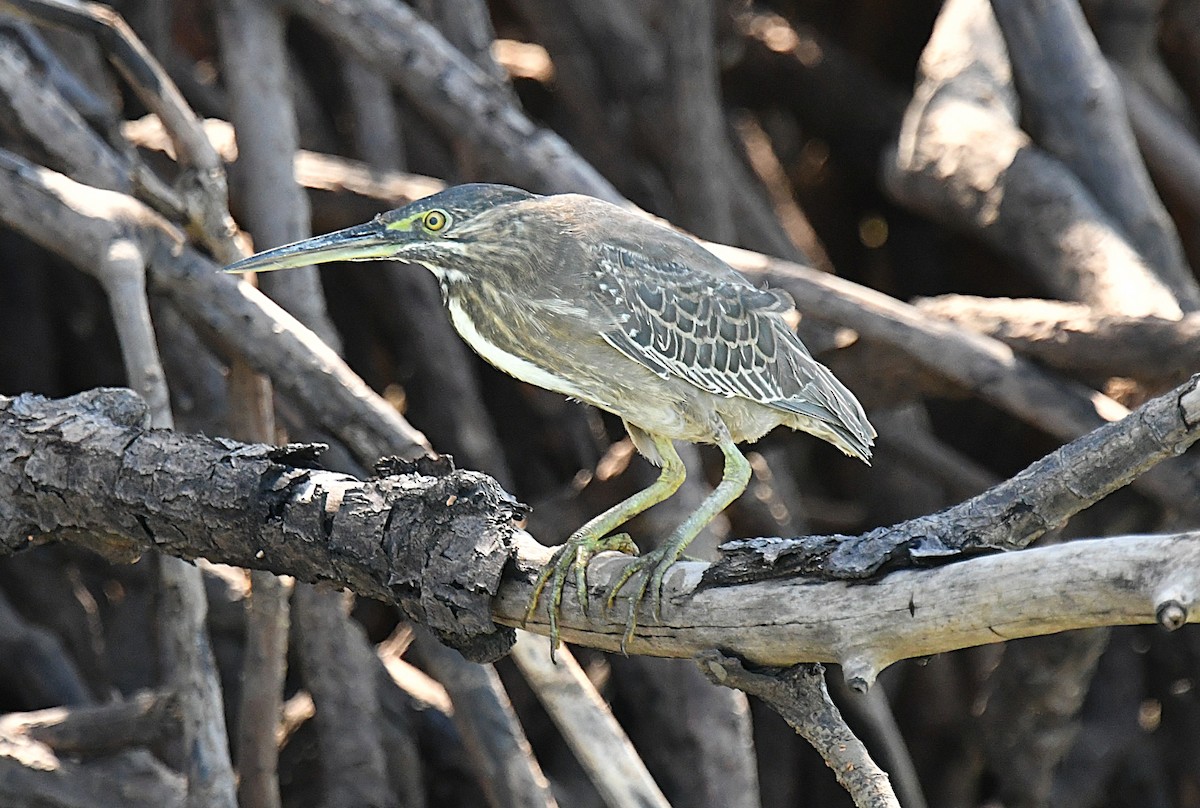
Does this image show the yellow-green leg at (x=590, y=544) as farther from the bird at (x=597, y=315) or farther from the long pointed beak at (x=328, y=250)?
the long pointed beak at (x=328, y=250)

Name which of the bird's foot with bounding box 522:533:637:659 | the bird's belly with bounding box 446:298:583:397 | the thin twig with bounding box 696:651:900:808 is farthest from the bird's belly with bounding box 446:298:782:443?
the thin twig with bounding box 696:651:900:808

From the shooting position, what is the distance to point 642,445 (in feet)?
8.19

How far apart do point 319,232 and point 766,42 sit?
6.43 feet

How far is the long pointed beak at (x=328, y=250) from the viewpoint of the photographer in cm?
205

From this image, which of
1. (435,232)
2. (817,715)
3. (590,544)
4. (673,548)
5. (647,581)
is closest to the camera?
(817,715)

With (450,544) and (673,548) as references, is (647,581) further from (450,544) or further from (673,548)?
(450,544)

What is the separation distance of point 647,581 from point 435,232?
68 cm

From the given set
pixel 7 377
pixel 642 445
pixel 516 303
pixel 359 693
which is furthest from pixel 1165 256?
pixel 7 377

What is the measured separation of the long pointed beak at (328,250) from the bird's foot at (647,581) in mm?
615

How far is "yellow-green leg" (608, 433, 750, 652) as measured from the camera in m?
1.84

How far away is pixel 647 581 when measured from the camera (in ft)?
6.10

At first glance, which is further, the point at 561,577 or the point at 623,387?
the point at 623,387

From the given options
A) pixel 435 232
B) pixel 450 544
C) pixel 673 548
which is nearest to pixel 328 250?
pixel 435 232

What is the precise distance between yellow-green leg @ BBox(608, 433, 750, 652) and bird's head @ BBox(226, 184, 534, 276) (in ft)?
1.70
